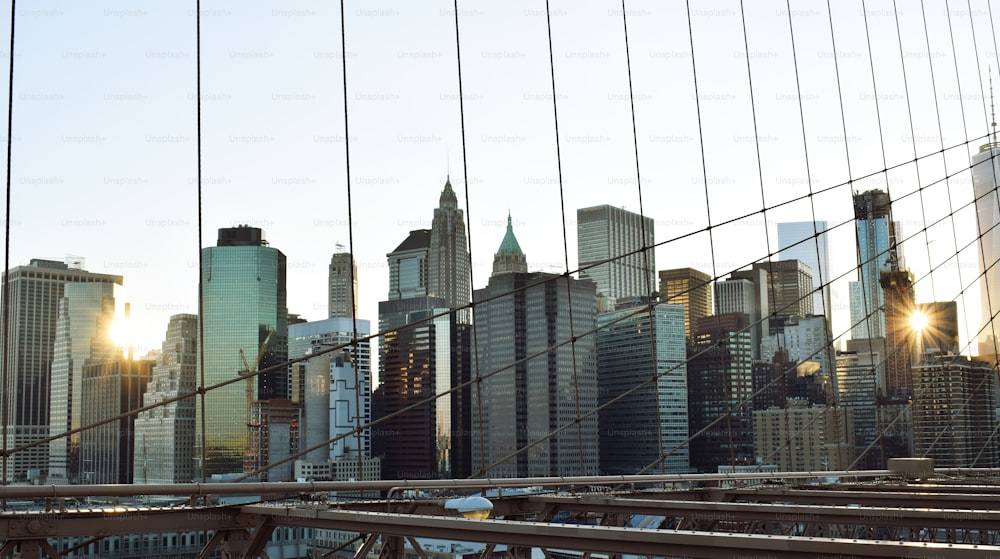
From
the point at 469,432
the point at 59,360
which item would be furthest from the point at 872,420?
the point at 59,360

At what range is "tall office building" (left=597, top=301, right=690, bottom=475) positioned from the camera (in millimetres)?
69875

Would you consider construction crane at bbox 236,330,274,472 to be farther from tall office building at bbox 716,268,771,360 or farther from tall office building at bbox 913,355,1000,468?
tall office building at bbox 913,355,1000,468

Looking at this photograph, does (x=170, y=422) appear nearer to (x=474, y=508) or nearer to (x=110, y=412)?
(x=110, y=412)

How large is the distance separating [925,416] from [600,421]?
48.4m

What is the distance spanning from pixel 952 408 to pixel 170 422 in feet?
228

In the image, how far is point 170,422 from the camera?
88.4 metres

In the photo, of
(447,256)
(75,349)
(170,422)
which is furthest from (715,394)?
(75,349)

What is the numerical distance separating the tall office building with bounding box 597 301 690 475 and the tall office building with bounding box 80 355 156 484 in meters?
33.6

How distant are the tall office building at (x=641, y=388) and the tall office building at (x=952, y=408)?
27.9 meters

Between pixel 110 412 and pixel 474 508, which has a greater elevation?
pixel 110 412

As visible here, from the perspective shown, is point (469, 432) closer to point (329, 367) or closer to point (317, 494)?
point (329, 367)

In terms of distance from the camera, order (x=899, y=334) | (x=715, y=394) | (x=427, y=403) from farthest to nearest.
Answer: (x=715, y=394)
(x=427, y=403)
(x=899, y=334)

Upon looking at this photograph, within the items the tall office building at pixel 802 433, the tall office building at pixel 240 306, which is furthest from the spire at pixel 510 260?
the tall office building at pixel 240 306

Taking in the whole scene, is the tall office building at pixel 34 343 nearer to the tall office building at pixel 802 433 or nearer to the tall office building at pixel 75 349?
the tall office building at pixel 75 349
